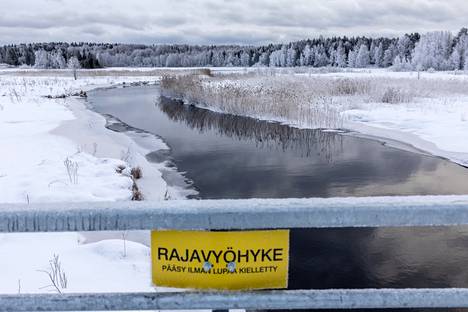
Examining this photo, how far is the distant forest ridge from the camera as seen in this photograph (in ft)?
282

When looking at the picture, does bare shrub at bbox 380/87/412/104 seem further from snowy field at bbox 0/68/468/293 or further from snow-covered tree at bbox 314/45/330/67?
snow-covered tree at bbox 314/45/330/67

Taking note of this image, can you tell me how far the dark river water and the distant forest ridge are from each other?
65.3 m

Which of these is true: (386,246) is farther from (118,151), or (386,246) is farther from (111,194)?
(118,151)

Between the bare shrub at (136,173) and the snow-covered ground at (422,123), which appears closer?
the bare shrub at (136,173)

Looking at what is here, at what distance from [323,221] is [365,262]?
505cm

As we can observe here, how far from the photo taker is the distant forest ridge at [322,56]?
85938mm

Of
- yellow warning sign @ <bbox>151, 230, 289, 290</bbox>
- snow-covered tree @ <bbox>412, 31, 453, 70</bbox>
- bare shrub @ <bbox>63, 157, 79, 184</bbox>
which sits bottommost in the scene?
bare shrub @ <bbox>63, 157, 79, 184</bbox>

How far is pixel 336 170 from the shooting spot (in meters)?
11.2

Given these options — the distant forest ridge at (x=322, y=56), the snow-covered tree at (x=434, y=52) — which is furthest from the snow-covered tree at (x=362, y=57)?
the snow-covered tree at (x=434, y=52)

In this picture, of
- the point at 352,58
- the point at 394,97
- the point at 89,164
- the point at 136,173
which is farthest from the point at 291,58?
the point at 89,164

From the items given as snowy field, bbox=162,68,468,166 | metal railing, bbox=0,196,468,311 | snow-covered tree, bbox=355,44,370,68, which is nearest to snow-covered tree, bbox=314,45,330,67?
snow-covered tree, bbox=355,44,370,68

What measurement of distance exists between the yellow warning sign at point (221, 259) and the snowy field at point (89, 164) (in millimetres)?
2815

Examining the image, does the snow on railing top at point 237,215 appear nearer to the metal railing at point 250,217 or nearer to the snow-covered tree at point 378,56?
the metal railing at point 250,217

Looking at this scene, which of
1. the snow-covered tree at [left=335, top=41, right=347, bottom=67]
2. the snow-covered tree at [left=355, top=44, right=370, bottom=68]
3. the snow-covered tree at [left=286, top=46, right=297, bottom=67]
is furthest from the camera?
the snow-covered tree at [left=286, top=46, right=297, bottom=67]
